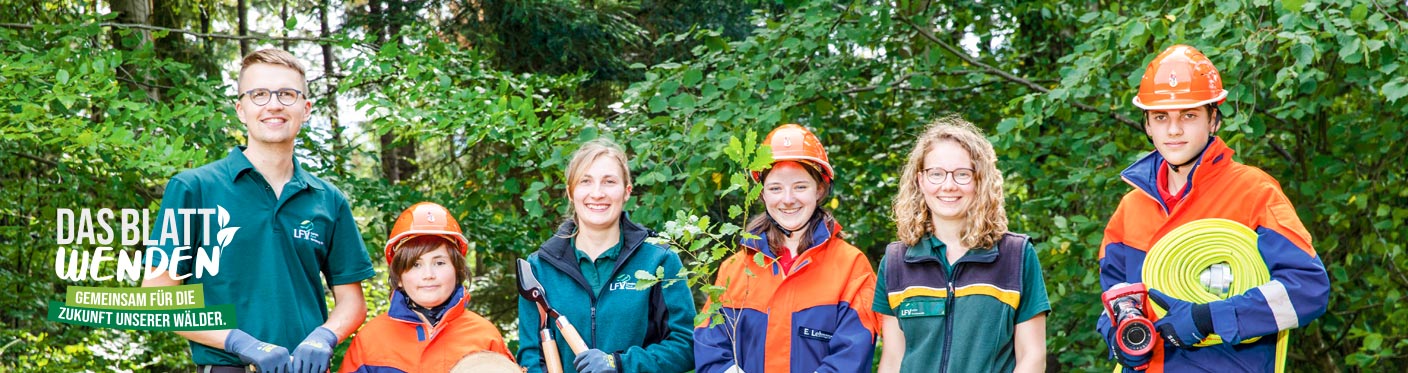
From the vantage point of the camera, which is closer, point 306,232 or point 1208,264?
point 1208,264

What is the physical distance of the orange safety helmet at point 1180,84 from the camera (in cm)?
358

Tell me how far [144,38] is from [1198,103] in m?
6.87

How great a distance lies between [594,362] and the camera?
12.6 feet

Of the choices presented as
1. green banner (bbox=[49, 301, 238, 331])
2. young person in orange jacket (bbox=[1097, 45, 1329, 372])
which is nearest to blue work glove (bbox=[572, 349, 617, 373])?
green banner (bbox=[49, 301, 238, 331])

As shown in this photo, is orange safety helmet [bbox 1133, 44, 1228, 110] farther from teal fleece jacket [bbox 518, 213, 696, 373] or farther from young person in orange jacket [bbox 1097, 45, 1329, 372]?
teal fleece jacket [bbox 518, 213, 696, 373]

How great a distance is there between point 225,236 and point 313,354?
1.55ft

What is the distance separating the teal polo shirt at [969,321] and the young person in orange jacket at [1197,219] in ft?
0.80

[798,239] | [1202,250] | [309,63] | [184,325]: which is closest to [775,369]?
[798,239]

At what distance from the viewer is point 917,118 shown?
7949 mm

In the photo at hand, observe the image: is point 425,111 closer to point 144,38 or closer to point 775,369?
point 144,38

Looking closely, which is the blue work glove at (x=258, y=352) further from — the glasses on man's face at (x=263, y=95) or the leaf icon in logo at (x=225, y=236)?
the glasses on man's face at (x=263, y=95)

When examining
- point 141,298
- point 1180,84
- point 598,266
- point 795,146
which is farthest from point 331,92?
point 1180,84

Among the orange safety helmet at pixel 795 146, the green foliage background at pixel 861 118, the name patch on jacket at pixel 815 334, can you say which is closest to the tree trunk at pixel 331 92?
the green foliage background at pixel 861 118

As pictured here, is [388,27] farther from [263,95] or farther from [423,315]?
[423,315]
